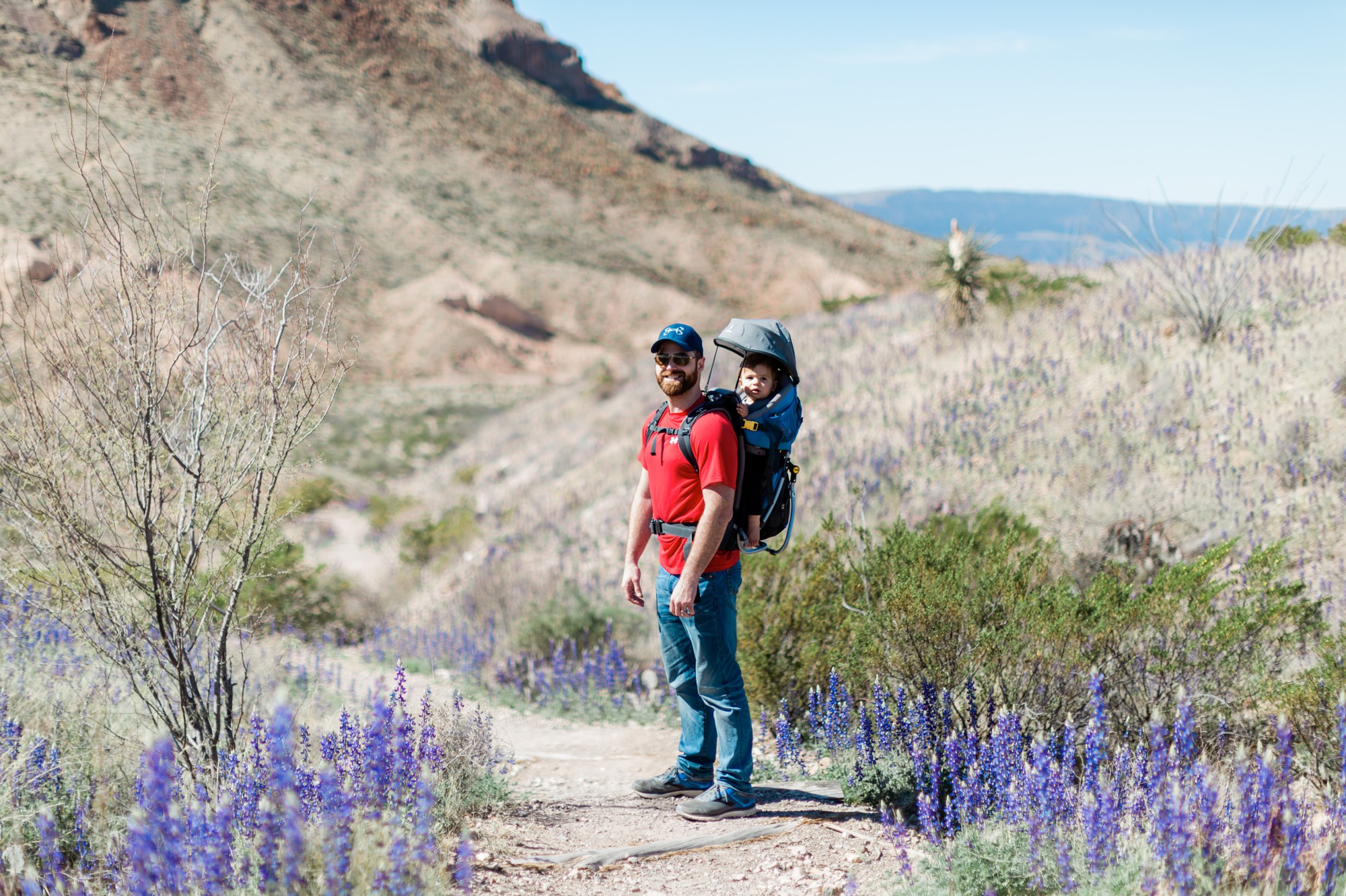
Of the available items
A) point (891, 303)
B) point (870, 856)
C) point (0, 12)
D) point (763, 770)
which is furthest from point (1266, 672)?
point (0, 12)

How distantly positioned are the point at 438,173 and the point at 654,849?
5056 cm

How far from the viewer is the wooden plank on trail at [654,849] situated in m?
3.22

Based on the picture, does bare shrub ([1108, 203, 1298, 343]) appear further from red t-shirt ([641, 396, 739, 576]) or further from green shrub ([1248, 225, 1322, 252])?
red t-shirt ([641, 396, 739, 576])

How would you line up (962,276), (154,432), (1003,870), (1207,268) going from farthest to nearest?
(962,276) < (1207,268) < (154,432) < (1003,870)

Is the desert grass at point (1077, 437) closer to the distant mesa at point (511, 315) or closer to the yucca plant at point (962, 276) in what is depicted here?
the yucca plant at point (962, 276)

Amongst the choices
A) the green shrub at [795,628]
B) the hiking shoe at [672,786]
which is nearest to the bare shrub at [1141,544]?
the green shrub at [795,628]

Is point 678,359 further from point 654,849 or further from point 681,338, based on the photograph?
point 654,849

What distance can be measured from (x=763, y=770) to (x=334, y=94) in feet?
175

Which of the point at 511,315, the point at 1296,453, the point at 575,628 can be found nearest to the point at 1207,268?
the point at 1296,453

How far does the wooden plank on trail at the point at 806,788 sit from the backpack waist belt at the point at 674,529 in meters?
1.31

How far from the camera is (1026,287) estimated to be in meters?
13.3

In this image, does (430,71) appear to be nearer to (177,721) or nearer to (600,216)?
(600,216)

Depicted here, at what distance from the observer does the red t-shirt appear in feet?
11.0

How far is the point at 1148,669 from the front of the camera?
3656 mm
